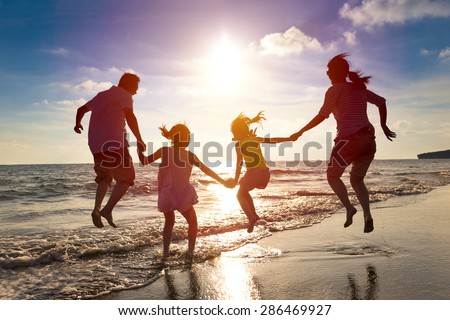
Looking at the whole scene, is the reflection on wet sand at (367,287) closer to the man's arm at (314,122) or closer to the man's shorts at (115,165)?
the man's arm at (314,122)

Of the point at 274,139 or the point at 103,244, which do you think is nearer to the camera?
the point at 274,139

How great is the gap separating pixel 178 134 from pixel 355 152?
2.71 metres

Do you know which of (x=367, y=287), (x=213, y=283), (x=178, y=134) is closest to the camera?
(x=367, y=287)

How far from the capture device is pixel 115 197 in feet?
18.7

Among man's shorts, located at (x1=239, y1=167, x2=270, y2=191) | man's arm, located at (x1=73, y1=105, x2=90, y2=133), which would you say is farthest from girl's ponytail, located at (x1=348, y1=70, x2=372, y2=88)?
man's arm, located at (x1=73, y1=105, x2=90, y2=133)

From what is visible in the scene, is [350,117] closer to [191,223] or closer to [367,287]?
[367,287]

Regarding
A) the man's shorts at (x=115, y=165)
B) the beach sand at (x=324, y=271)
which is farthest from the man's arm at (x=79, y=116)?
the beach sand at (x=324, y=271)

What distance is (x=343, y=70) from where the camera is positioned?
223 inches

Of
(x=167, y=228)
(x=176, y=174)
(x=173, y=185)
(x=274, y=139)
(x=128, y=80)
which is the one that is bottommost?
(x=167, y=228)

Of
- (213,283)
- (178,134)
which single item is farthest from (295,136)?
(213,283)

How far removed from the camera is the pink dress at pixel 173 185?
6.07m

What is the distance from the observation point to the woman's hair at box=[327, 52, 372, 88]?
564 cm
